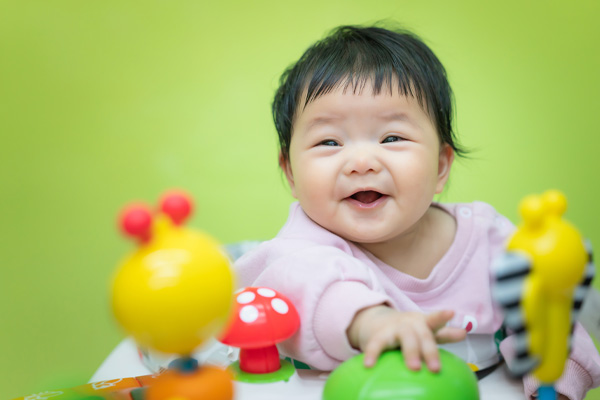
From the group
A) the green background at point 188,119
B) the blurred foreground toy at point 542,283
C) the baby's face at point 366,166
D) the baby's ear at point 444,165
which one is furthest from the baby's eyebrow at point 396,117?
the green background at point 188,119

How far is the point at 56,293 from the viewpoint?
129cm

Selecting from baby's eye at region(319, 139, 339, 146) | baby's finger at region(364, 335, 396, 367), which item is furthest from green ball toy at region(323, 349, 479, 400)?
baby's eye at region(319, 139, 339, 146)

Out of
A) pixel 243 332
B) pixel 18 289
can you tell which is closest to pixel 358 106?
pixel 243 332

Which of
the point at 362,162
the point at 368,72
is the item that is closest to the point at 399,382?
the point at 362,162

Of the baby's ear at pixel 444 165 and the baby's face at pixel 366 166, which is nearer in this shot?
the baby's face at pixel 366 166

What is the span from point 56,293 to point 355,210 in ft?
2.66

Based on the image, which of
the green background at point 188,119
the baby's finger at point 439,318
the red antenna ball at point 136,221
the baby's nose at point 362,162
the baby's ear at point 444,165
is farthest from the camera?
the green background at point 188,119

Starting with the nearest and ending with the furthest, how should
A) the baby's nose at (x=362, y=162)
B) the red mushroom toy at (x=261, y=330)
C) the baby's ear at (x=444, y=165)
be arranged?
the red mushroom toy at (x=261, y=330) → the baby's nose at (x=362, y=162) → the baby's ear at (x=444, y=165)

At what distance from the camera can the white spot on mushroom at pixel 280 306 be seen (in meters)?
0.57

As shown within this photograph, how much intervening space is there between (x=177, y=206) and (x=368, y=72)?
1.43 ft

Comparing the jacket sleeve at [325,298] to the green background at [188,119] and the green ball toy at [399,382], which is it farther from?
the green background at [188,119]

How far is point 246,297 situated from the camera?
0.58 meters

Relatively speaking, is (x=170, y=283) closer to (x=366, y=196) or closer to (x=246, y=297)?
(x=246, y=297)

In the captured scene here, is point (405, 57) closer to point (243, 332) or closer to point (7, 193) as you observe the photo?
point (243, 332)
